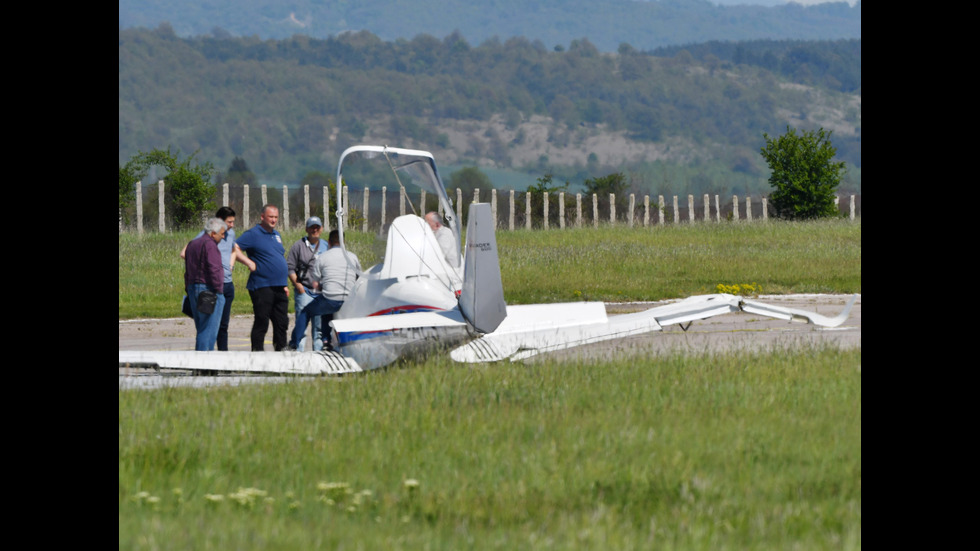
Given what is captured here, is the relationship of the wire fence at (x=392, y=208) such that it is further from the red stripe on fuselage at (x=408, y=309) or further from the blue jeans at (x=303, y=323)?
the red stripe on fuselage at (x=408, y=309)

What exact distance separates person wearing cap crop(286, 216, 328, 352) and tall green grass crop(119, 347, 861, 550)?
3.61m

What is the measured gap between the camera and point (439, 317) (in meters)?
10.8

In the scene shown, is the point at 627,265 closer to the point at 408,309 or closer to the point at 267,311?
the point at 267,311

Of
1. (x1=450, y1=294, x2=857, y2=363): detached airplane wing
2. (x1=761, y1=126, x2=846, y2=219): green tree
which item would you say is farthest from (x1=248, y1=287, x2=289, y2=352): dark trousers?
(x1=761, y1=126, x2=846, y2=219): green tree

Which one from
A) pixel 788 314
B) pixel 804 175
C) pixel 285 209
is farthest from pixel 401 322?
pixel 804 175

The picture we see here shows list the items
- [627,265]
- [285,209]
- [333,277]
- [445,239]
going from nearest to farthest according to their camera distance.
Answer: [445,239] < [333,277] < [627,265] < [285,209]

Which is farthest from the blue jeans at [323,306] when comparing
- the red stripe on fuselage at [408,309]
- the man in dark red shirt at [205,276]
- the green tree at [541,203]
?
the green tree at [541,203]

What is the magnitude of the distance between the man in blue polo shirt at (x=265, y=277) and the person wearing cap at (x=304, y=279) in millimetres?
279

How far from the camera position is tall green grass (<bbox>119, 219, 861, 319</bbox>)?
24.6 meters

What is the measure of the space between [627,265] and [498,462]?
23.1 m

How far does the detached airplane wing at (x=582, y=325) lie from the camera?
11.5m

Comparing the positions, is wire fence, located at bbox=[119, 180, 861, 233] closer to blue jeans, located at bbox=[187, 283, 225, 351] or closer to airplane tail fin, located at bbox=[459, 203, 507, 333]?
blue jeans, located at bbox=[187, 283, 225, 351]

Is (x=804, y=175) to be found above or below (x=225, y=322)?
above
